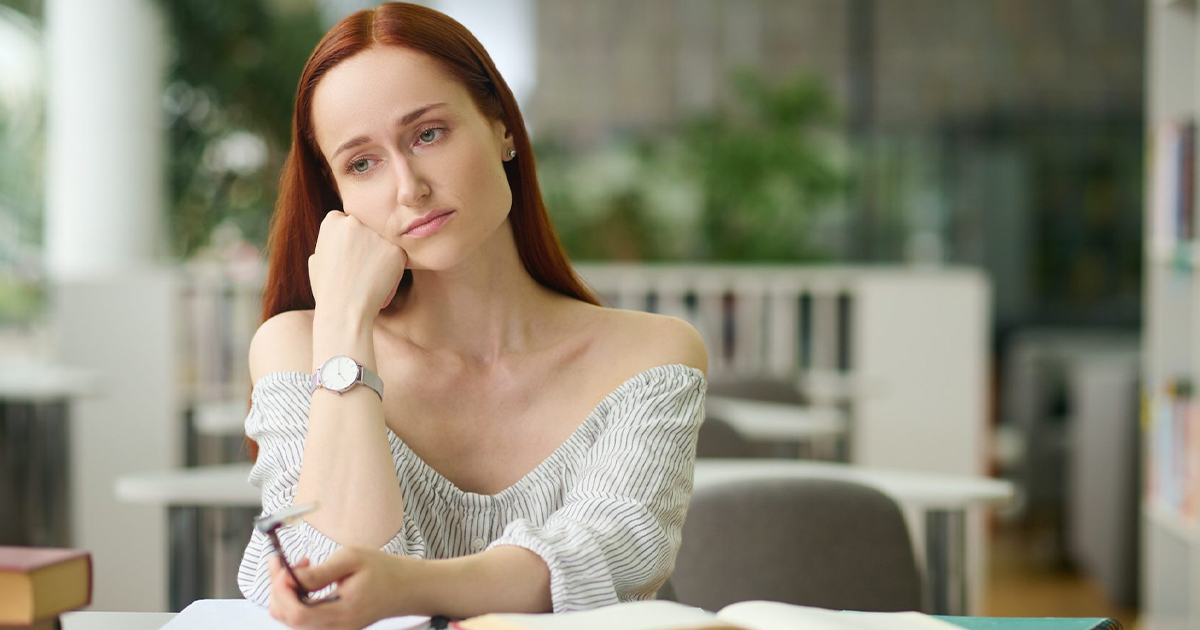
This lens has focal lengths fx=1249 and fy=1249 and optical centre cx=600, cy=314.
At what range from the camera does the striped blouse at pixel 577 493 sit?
1206 millimetres

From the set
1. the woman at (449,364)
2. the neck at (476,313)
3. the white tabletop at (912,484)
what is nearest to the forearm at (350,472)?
the woman at (449,364)

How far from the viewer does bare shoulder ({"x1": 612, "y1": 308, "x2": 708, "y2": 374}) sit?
1425 millimetres

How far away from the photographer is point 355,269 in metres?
1.32

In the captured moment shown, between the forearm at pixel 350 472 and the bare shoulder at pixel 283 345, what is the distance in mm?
137

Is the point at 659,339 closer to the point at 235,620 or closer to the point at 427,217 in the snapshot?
the point at 427,217

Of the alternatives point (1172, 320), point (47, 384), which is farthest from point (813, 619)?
point (47, 384)

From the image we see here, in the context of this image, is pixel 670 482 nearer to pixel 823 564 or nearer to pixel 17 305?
pixel 823 564

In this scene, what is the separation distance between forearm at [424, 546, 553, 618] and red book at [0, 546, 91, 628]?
0.27 meters

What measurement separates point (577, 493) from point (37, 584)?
1.79ft

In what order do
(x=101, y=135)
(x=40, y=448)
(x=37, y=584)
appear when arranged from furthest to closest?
(x=101, y=135) < (x=40, y=448) < (x=37, y=584)

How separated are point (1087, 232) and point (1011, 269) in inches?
23.1

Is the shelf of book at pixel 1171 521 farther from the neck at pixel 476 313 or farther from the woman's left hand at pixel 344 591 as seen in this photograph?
the woman's left hand at pixel 344 591

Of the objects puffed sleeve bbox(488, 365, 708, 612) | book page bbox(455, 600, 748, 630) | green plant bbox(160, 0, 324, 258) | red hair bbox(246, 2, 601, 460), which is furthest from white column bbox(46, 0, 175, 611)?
book page bbox(455, 600, 748, 630)

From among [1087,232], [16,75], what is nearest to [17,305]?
[16,75]
